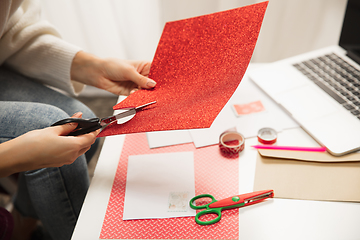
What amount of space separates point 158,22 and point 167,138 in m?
0.96

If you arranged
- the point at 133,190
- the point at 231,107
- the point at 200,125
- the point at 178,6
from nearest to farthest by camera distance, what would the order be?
1. the point at 200,125
2. the point at 133,190
3. the point at 231,107
4. the point at 178,6

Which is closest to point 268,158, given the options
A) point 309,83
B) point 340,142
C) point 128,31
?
point 340,142

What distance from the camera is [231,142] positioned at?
0.77 m

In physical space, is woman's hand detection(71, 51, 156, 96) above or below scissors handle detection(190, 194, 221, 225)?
above

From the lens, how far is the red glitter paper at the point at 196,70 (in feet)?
1.97

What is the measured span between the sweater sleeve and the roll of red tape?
52 cm

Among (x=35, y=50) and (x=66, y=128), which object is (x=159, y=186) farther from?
(x=35, y=50)

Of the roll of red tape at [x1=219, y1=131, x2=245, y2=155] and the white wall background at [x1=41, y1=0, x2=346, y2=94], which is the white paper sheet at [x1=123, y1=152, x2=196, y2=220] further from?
the white wall background at [x1=41, y1=0, x2=346, y2=94]

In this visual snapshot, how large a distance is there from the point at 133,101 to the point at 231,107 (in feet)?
0.98

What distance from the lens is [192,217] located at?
625mm

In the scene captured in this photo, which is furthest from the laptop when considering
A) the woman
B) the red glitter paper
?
the woman

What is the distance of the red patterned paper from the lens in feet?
1.96

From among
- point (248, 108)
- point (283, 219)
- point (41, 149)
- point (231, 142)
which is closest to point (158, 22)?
point (248, 108)

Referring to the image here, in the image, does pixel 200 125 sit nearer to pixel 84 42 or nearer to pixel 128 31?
pixel 128 31
